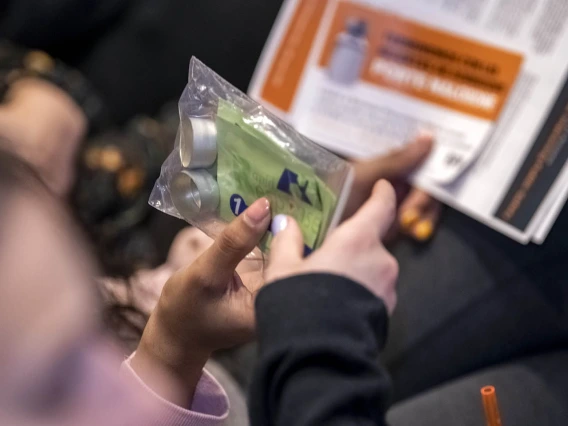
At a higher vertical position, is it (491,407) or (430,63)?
(430,63)

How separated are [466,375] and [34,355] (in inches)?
16.1

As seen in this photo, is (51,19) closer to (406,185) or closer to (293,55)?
(293,55)

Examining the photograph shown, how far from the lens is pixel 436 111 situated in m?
0.60

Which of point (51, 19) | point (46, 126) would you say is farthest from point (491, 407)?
point (51, 19)

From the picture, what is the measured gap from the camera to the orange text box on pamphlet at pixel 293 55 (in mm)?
661

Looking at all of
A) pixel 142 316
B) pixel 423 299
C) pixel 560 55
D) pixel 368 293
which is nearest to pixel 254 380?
pixel 368 293

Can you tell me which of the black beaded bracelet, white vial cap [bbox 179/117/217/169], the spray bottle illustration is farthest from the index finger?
the black beaded bracelet

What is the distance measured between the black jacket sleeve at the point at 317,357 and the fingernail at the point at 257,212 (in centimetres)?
4

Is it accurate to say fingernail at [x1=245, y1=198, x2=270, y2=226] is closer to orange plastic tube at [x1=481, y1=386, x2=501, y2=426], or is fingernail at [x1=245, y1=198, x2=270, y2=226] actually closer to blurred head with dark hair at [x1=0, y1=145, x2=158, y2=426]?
blurred head with dark hair at [x1=0, y1=145, x2=158, y2=426]

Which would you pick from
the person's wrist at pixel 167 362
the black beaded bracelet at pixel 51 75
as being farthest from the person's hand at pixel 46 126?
the person's wrist at pixel 167 362

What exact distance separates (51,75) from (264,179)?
0.44 m

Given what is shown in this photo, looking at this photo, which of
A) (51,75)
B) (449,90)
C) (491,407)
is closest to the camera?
(491,407)

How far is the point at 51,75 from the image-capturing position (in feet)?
2.33

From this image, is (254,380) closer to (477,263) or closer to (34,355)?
(34,355)
